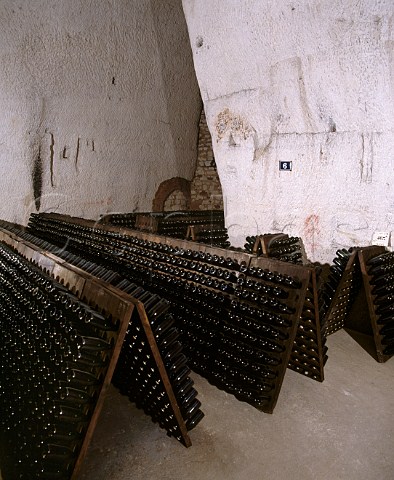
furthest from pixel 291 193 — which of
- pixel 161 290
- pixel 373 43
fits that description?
pixel 161 290

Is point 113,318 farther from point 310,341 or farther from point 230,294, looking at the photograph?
point 310,341

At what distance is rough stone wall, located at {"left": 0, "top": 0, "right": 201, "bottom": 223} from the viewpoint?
559cm

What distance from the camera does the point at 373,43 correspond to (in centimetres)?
348

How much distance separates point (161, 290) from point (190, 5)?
4.35 metres

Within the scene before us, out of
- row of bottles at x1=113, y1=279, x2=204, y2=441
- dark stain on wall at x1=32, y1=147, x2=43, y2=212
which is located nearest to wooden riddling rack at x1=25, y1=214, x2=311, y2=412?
row of bottles at x1=113, y1=279, x2=204, y2=441

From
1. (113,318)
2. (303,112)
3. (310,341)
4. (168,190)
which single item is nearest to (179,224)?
(303,112)

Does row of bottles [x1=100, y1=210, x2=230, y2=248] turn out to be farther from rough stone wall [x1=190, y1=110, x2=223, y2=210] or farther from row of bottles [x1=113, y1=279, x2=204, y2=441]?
row of bottles [x1=113, y1=279, x2=204, y2=441]

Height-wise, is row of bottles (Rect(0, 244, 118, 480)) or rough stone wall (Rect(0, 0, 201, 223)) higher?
rough stone wall (Rect(0, 0, 201, 223))

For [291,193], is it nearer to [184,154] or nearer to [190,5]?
[190,5]

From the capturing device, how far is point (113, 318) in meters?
1.65

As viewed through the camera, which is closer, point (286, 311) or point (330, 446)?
point (330, 446)

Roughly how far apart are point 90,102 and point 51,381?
20.1 feet

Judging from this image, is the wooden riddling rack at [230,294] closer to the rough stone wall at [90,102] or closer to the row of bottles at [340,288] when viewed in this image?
the row of bottles at [340,288]

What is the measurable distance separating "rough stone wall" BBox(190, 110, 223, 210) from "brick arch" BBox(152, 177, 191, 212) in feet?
0.60
